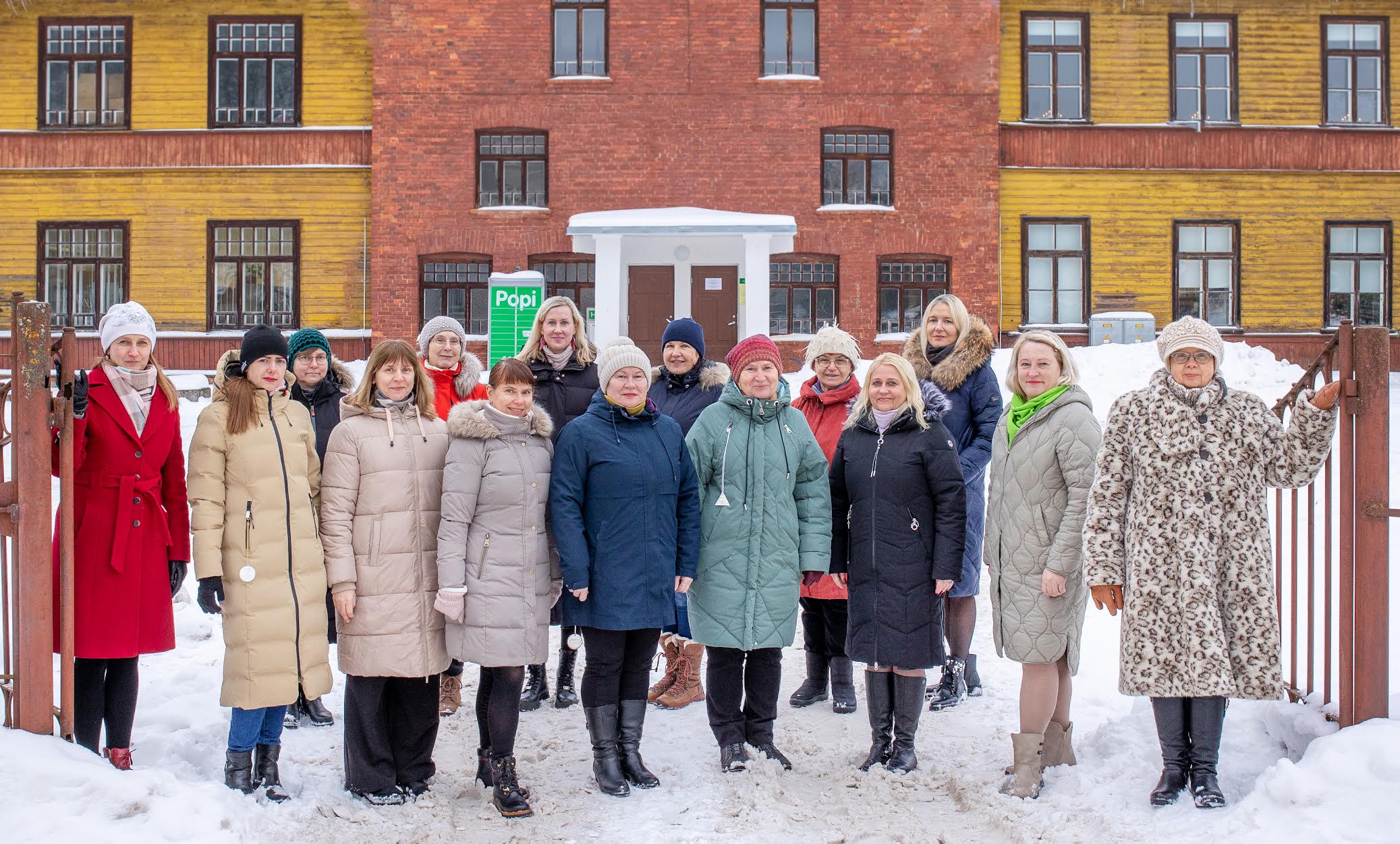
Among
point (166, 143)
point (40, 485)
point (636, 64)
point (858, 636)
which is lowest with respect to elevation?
point (858, 636)

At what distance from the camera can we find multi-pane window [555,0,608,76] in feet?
60.9

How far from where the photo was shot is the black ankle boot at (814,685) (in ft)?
19.4

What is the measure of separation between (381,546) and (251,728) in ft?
2.70

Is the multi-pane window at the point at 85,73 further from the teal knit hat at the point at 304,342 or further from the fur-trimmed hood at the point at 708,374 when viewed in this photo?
the fur-trimmed hood at the point at 708,374

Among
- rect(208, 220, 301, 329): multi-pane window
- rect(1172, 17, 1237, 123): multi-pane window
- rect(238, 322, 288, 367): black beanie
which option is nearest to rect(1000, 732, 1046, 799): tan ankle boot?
rect(238, 322, 288, 367): black beanie

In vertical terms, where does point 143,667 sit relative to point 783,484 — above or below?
below

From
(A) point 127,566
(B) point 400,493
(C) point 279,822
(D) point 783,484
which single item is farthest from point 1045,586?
(A) point 127,566

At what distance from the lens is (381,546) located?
443 centimetres

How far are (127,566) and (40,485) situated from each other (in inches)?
16.3

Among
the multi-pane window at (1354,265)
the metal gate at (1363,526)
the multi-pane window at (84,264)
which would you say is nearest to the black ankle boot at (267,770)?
the metal gate at (1363,526)

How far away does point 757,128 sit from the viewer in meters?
18.5

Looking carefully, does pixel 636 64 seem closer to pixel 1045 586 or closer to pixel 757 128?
pixel 757 128

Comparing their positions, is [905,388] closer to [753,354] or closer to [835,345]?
[753,354]

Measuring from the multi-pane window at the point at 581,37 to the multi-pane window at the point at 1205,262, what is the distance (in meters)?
9.99
